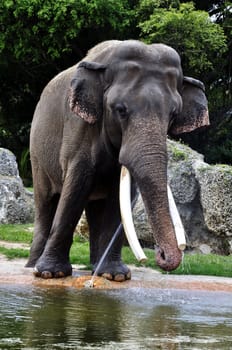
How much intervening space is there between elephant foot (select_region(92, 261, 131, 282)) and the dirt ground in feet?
0.30

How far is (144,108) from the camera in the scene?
768 centimetres

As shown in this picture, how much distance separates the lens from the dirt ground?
8336 millimetres

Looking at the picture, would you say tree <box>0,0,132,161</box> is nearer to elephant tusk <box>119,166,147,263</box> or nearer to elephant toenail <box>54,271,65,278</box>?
elephant toenail <box>54,271,65,278</box>

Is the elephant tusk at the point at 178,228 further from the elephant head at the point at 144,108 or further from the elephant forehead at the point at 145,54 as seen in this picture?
the elephant forehead at the point at 145,54

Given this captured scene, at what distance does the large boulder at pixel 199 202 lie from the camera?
13.5m

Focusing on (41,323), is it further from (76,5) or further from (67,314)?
(76,5)

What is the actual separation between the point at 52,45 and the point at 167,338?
21.7 metres

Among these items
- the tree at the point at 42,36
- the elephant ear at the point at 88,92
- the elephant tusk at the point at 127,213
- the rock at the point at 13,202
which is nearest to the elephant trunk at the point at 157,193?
the elephant tusk at the point at 127,213

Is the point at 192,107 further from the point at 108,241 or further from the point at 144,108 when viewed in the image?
the point at 108,241

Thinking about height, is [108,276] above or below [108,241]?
below

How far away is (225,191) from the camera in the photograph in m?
13.5

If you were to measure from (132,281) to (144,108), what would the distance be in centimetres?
202

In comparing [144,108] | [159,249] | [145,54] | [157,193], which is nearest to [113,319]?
[159,249]

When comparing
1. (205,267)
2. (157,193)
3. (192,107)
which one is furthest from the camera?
(205,267)
